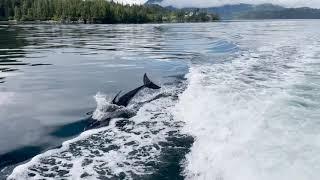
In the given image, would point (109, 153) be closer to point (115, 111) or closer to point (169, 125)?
point (169, 125)

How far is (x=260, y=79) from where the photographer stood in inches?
1001

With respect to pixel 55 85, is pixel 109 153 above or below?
below

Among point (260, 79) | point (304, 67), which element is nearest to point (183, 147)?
point (260, 79)

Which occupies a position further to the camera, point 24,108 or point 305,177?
point 24,108

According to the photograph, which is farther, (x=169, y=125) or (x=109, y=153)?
(x=169, y=125)

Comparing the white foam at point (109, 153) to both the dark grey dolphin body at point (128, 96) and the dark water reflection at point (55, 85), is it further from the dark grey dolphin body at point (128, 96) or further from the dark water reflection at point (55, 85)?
the dark grey dolphin body at point (128, 96)

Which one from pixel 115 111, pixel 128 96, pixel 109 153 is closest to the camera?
pixel 109 153

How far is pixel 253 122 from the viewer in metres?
16.7

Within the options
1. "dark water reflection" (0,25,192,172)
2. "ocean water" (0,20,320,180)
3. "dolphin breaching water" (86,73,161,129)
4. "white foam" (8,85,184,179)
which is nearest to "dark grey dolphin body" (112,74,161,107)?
"dolphin breaching water" (86,73,161,129)

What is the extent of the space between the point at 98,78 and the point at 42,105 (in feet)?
23.7

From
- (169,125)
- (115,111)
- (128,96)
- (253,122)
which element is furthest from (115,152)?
(128,96)

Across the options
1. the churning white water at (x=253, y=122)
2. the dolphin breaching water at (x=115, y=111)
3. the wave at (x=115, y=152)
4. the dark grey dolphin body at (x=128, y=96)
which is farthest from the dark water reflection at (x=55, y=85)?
the churning white water at (x=253, y=122)

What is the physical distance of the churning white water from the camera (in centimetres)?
1241

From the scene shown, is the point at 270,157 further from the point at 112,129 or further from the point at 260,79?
the point at 260,79
